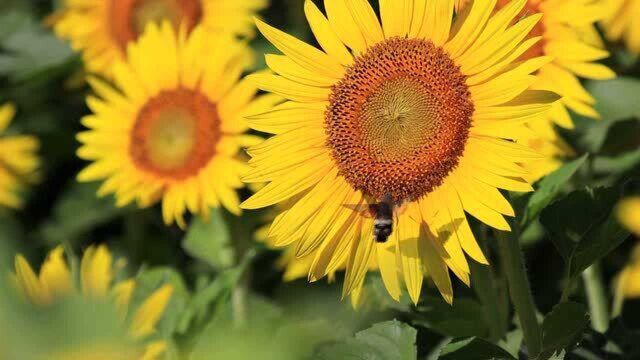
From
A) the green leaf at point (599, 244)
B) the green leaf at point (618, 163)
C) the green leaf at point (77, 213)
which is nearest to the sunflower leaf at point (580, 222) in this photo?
the green leaf at point (599, 244)

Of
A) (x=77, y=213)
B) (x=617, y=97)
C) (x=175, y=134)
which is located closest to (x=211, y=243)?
(x=175, y=134)

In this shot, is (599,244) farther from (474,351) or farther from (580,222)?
(474,351)

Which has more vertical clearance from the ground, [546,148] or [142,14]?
[142,14]

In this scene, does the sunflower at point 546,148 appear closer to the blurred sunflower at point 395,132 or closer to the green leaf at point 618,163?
the green leaf at point 618,163

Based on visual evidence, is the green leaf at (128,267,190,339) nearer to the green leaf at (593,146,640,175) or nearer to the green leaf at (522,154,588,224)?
the green leaf at (522,154,588,224)

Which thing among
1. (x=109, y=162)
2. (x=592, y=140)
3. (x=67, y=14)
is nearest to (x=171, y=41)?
(x=109, y=162)

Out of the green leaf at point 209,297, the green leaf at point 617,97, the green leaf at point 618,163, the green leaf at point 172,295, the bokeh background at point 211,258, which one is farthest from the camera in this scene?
the green leaf at point 617,97
